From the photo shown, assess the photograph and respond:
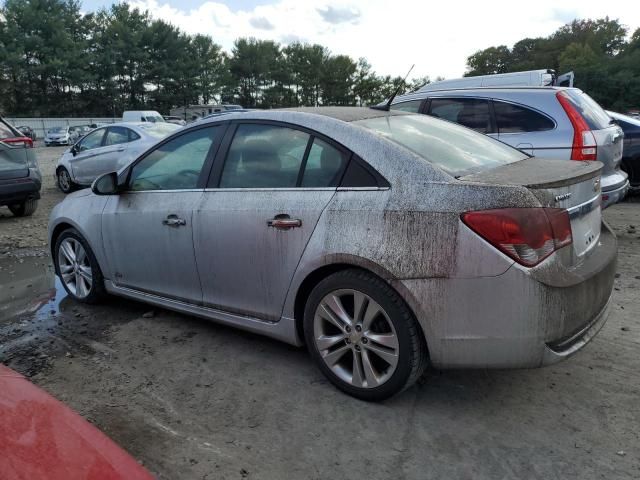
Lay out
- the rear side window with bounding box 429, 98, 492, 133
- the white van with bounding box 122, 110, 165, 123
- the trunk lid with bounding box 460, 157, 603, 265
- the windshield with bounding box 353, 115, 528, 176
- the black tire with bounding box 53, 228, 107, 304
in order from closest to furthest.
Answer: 1. the trunk lid with bounding box 460, 157, 603, 265
2. the windshield with bounding box 353, 115, 528, 176
3. the black tire with bounding box 53, 228, 107, 304
4. the rear side window with bounding box 429, 98, 492, 133
5. the white van with bounding box 122, 110, 165, 123

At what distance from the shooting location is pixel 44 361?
3490 millimetres

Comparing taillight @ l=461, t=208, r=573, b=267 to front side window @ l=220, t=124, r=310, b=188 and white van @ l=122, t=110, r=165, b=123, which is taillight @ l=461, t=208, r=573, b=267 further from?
white van @ l=122, t=110, r=165, b=123

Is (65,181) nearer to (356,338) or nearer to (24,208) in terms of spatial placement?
(24,208)

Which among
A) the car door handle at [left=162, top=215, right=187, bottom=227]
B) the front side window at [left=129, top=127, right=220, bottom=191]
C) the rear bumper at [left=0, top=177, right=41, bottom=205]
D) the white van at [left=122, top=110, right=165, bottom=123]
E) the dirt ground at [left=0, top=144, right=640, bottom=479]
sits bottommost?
the dirt ground at [left=0, top=144, right=640, bottom=479]

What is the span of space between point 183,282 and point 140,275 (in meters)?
0.52

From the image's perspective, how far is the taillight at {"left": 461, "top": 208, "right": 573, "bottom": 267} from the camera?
233 cm

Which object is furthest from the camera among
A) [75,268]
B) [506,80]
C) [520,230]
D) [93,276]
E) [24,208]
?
[506,80]

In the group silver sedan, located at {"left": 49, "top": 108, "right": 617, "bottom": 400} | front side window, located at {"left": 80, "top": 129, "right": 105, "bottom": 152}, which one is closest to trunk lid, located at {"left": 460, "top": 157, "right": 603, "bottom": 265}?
silver sedan, located at {"left": 49, "top": 108, "right": 617, "bottom": 400}

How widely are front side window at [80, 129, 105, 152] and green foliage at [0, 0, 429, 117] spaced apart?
4241 cm

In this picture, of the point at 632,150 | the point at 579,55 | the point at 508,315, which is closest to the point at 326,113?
the point at 508,315

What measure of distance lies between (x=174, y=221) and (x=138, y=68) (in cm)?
7157

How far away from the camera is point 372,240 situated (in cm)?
265

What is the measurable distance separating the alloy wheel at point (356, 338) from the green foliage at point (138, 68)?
4987 cm

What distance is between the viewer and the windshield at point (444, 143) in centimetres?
287
